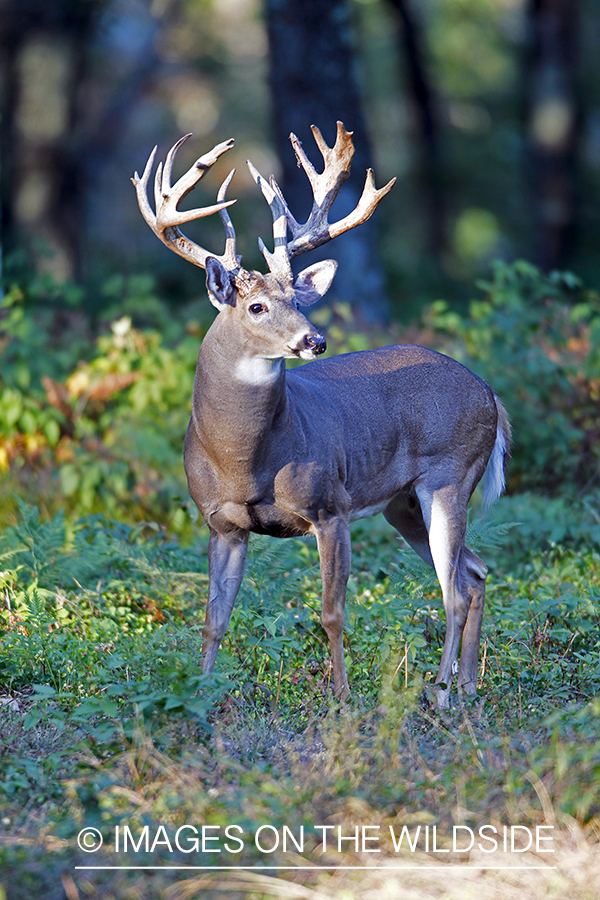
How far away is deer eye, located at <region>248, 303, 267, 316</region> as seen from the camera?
4473 mm

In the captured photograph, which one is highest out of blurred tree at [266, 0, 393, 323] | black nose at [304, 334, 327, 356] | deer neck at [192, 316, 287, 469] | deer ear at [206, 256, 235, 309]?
blurred tree at [266, 0, 393, 323]

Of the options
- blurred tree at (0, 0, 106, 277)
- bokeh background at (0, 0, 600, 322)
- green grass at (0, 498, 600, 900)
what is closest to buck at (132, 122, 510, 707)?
green grass at (0, 498, 600, 900)

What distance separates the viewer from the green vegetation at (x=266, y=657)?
3.21m

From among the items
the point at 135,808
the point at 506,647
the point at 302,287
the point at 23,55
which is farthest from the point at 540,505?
the point at 23,55

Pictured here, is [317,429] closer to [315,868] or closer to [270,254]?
[270,254]

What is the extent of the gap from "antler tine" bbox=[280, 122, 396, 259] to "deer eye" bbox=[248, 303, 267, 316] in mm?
419

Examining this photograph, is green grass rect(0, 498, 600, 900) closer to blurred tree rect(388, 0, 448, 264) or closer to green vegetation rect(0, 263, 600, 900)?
green vegetation rect(0, 263, 600, 900)

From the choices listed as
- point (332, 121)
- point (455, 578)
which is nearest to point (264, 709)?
point (455, 578)

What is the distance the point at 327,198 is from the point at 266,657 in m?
2.13

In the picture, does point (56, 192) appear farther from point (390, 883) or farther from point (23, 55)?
point (390, 883)

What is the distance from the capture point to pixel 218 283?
4.54 m

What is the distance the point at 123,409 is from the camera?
827 cm

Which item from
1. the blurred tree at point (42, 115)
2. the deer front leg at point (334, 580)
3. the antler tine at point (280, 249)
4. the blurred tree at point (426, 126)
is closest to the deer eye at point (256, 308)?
the antler tine at point (280, 249)

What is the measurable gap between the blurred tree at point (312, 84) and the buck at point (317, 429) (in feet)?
17.4
